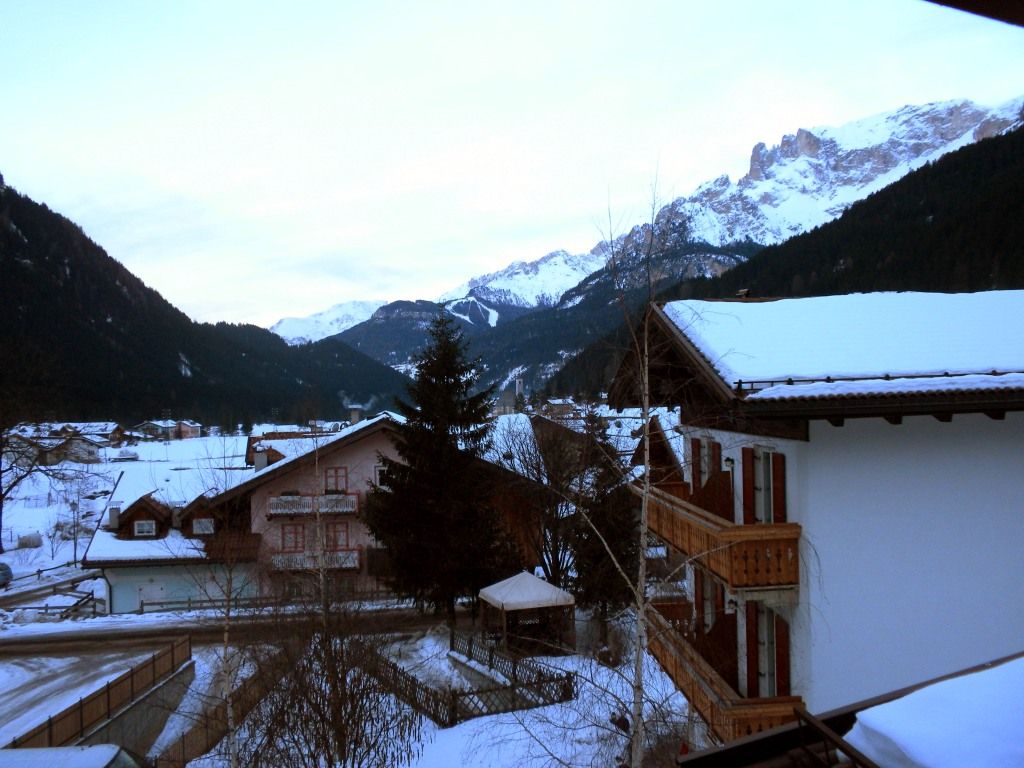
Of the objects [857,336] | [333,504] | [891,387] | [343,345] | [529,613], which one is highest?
[343,345]

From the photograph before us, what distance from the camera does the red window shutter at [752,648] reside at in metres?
11.1

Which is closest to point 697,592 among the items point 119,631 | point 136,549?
point 119,631

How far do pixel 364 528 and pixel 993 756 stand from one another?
31.2 meters

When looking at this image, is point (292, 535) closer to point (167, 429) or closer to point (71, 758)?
point (71, 758)

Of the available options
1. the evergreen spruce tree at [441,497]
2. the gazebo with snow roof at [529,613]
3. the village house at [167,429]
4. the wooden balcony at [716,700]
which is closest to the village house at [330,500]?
the evergreen spruce tree at [441,497]

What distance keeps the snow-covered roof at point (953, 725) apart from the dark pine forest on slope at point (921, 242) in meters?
44.9

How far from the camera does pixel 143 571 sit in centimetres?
3130

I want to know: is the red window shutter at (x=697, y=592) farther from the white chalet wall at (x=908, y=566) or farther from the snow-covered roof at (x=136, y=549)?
the snow-covered roof at (x=136, y=549)

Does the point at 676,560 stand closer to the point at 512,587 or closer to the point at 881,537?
the point at 512,587

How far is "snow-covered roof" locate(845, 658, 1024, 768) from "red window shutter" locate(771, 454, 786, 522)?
21.7 ft

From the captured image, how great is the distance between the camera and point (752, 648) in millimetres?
11172

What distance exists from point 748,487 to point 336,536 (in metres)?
23.5

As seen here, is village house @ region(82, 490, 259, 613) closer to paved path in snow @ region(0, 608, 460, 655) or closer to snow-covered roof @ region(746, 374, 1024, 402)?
paved path in snow @ region(0, 608, 460, 655)

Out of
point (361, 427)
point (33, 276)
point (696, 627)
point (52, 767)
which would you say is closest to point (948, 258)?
point (361, 427)
